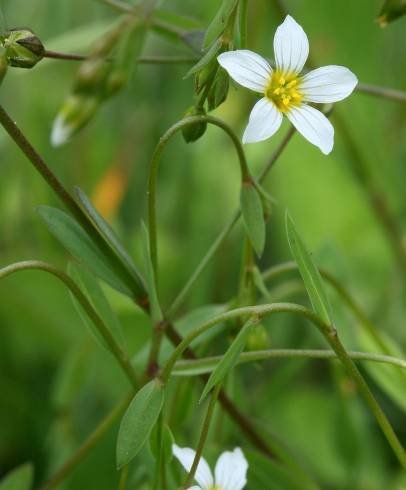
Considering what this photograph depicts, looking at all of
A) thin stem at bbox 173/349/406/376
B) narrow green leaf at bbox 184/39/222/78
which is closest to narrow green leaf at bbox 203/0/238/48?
narrow green leaf at bbox 184/39/222/78

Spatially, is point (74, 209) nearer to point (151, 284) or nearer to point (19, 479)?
point (151, 284)

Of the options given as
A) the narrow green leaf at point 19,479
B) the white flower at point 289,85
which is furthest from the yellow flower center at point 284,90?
the narrow green leaf at point 19,479

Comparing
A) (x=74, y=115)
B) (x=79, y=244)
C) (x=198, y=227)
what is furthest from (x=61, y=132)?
(x=198, y=227)

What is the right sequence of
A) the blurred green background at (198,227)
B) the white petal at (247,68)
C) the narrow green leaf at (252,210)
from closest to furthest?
the white petal at (247,68), the narrow green leaf at (252,210), the blurred green background at (198,227)

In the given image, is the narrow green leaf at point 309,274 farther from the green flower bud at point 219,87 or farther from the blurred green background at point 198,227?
the blurred green background at point 198,227

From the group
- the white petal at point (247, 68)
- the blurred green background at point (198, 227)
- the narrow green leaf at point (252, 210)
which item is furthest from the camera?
the blurred green background at point (198, 227)

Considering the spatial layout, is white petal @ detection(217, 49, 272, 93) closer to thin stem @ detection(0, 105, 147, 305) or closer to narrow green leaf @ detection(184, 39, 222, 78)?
narrow green leaf @ detection(184, 39, 222, 78)
